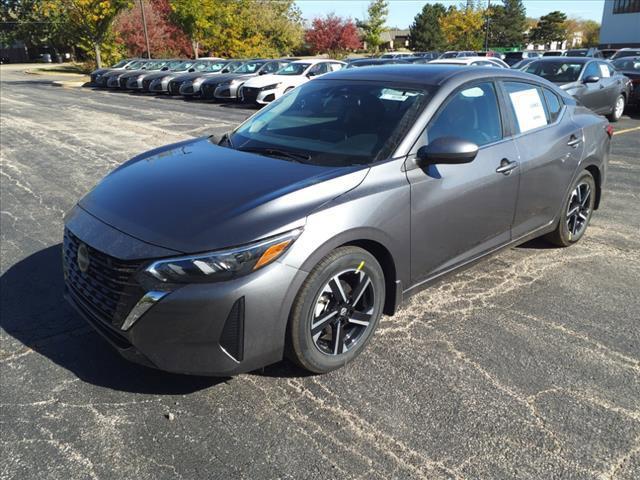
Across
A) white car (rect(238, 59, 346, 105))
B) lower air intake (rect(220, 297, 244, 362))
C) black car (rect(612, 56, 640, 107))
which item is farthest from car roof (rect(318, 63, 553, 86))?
white car (rect(238, 59, 346, 105))

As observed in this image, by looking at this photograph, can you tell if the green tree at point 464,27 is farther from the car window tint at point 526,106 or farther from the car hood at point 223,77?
the car window tint at point 526,106

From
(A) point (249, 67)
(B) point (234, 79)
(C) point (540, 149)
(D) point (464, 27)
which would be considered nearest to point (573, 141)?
(C) point (540, 149)

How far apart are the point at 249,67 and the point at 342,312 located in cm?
2001

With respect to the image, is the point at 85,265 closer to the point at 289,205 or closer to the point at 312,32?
the point at 289,205

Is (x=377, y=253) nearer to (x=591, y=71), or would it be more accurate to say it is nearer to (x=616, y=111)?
(x=591, y=71)

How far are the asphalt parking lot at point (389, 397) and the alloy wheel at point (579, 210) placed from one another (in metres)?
0.56

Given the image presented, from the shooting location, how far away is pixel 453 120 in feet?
12.1

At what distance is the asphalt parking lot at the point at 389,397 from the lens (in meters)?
2.49

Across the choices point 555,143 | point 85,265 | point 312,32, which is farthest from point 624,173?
point 312,32

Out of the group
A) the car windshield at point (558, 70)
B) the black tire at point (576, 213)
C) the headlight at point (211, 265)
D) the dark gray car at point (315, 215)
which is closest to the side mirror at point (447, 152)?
the dark gray car at point (315, 215)

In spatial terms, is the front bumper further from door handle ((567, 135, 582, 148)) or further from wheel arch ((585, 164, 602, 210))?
wheel arch ((585, 164, 602, 210))

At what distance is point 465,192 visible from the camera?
11.9 feet

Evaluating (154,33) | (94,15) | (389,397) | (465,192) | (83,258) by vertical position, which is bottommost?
(389,397)

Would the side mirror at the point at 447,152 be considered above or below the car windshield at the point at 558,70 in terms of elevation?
below
